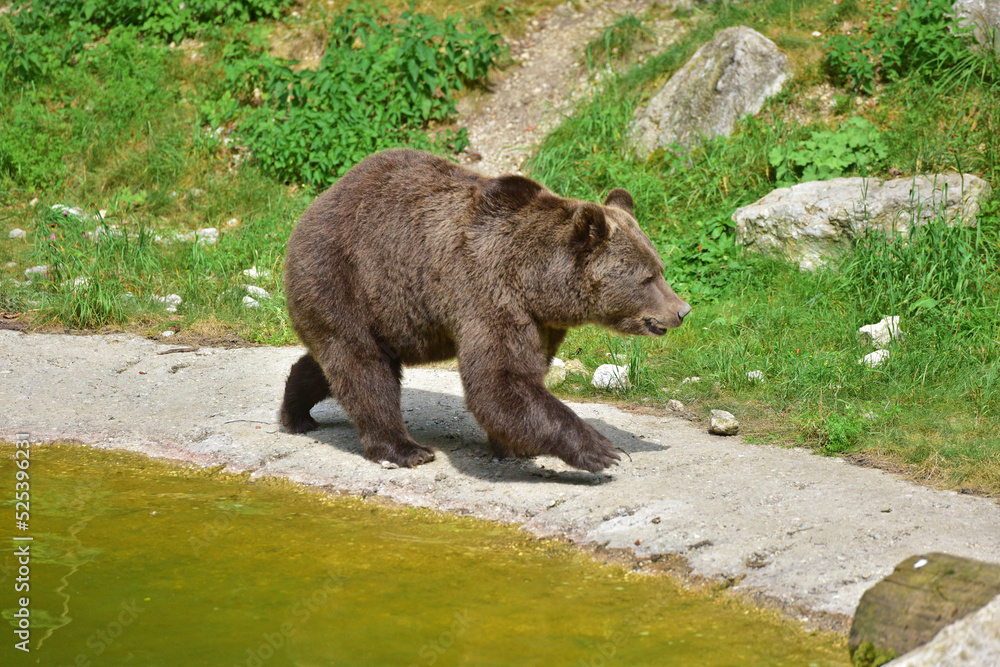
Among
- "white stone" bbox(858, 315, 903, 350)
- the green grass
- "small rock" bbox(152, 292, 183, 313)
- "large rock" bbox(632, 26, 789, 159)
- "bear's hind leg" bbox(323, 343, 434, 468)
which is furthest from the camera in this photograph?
"large rock" bbox(632, 26, 789, 159)

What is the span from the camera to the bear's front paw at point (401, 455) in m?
5.21

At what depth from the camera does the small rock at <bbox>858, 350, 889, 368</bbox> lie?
625 cm

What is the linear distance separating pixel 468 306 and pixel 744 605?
6.81 feet

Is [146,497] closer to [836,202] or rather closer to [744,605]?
[744,605]

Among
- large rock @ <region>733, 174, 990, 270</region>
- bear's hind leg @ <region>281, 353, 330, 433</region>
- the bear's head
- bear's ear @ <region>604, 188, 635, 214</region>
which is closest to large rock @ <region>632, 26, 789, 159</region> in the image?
large rock @ <region>733, 174, 990, 270</region>

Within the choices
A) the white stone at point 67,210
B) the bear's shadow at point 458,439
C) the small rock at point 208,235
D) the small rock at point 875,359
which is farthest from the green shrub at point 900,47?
the white stone at point 67,210

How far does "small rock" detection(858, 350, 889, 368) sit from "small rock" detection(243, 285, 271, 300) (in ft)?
15.9

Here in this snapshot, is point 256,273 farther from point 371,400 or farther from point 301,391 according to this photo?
point 371,400

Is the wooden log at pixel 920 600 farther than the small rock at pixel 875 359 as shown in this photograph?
No

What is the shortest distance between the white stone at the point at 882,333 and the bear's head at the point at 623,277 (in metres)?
2.29

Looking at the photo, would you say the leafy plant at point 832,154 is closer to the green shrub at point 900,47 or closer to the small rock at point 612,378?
the green shrub at point 900,47

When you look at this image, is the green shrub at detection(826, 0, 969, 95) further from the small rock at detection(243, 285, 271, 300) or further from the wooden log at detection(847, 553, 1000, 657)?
the wooden log at detection(847, 553, 1000, 657)

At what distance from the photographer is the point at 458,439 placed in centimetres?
584

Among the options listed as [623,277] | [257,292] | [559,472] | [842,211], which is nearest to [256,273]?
[257,292]
